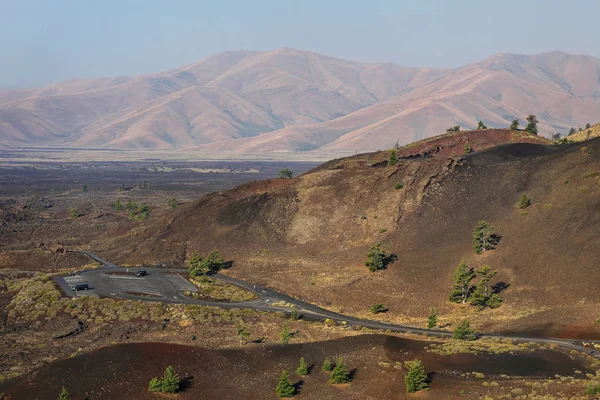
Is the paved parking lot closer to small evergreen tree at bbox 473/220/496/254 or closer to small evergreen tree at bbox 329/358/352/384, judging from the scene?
small evergreen tree at bbox 329/358/352/384

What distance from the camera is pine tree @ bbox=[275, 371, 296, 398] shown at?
4206 centimetres

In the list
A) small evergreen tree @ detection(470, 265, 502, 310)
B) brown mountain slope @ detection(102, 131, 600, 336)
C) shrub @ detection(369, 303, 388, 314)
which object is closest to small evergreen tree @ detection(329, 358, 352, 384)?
brown mountain slope @ detection(102, 131, 600, 336)

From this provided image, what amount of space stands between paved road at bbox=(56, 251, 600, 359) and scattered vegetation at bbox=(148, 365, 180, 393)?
26.7m

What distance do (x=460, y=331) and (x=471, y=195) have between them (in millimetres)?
45278

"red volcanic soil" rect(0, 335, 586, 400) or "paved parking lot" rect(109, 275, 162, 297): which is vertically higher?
"red volcanic soil" rect(0, 335, 586, 400)

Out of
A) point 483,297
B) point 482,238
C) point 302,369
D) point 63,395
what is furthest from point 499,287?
point 63,395

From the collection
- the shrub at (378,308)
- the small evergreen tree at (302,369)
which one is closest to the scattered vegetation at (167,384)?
the small evergreen tree at (302,369)

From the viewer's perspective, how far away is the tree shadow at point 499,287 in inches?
2844

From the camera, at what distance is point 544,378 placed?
4262cm

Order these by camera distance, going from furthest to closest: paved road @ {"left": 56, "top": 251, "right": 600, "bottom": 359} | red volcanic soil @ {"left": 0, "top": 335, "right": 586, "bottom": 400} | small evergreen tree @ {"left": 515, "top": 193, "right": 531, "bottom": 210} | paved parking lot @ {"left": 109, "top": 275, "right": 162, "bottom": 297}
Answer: small evergreen tree @ {"left": 515, "top": 193, "right": 531, "bottom": 210} < paved parking lot @ {"left": 109, "top": 275, "right": 162, "bottom": 297} < paved road @ {"left": 56, "top": 251, "right": 600, "bottom": 359} < red volcanic soil @ {"left": 0, "top": 335, "right": 586, "bottom": 400}

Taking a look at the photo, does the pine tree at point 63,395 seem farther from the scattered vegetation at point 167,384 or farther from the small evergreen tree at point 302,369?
the small evergreen tree at point 302,369

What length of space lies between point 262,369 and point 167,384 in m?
7.60

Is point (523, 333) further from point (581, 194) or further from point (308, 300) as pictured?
point (581, 194)

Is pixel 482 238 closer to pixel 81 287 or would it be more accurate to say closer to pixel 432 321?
pixel 432 321
